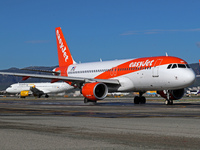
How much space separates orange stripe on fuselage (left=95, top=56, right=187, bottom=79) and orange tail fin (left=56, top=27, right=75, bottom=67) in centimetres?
873

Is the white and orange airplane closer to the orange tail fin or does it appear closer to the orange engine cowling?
the orange engine cowling

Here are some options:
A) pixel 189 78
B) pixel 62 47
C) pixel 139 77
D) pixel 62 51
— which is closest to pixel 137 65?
pixel 139 77

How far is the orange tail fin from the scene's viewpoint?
155ft

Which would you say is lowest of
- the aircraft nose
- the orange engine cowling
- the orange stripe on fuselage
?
the orange engine cowling

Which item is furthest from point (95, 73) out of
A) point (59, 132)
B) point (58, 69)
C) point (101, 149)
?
point (101, 149)

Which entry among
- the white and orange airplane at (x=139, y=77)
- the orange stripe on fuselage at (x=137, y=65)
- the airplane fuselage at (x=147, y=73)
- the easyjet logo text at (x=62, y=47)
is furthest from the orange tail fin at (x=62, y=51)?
the orange stripe on fuselage at (x=137, y=65)

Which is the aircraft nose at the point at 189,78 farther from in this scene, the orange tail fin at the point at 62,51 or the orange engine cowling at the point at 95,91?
the orange tail fin at the point at 62,51

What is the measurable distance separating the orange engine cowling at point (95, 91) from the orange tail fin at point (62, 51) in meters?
12.2

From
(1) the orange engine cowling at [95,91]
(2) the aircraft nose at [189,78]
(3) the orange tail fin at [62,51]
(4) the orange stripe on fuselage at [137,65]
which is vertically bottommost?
(1) the orange engine cowling at [95,91]

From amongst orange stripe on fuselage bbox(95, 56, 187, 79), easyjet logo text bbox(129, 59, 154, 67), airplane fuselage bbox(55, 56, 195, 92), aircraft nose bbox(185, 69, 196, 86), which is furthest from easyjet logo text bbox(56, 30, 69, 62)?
aircraft nose bbox(185, 69, 196, 86)

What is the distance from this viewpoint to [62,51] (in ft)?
157

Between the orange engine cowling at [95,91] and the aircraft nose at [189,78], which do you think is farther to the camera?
the orange engine cowling at [95,91]

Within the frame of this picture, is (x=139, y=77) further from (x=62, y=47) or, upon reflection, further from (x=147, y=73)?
(x=62, y=47)

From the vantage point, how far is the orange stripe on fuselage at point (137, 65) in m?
33.2
